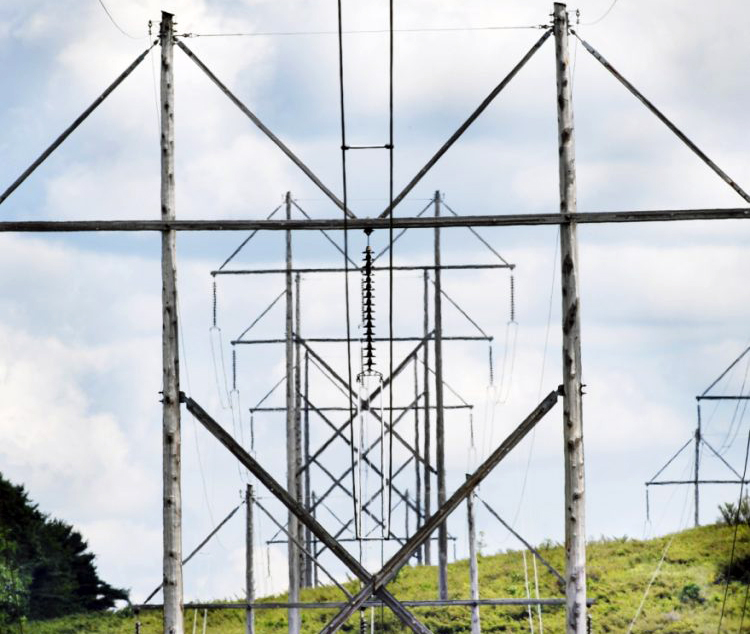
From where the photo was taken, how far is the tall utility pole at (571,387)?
56.6 ft

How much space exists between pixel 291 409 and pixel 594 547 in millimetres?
17648

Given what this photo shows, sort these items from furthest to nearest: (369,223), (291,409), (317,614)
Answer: (317,614), (291,409), (369,223)

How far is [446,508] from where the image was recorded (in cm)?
1727

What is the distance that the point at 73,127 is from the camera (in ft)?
55.9

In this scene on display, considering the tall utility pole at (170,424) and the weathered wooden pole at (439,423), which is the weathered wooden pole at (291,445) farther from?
the tall utility pole at (170,424)

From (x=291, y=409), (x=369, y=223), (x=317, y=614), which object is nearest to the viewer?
(x=369, y=223)

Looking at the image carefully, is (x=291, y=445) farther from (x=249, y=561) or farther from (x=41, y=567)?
(x=41, y=567)

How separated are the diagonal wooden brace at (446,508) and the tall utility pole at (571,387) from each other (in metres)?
0.25

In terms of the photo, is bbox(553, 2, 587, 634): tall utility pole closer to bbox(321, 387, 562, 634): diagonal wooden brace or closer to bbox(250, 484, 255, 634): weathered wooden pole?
bbox(321, 387, 562, 634): diagonal wooden brace

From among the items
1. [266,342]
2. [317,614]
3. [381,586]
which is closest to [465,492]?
[381,586]

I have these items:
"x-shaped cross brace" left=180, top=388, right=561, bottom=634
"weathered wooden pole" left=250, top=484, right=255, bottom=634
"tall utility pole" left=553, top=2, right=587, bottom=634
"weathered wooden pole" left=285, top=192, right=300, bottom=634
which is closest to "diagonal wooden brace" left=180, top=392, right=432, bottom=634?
"x-shaped cross brace" left=180, top=388, right=561, bottom=634

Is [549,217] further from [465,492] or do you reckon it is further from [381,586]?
[381,586]

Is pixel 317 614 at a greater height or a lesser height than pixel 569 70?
lesser

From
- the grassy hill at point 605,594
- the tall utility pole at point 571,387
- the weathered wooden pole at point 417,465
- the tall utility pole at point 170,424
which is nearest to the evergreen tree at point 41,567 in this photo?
the grassy hill at point 605,594
